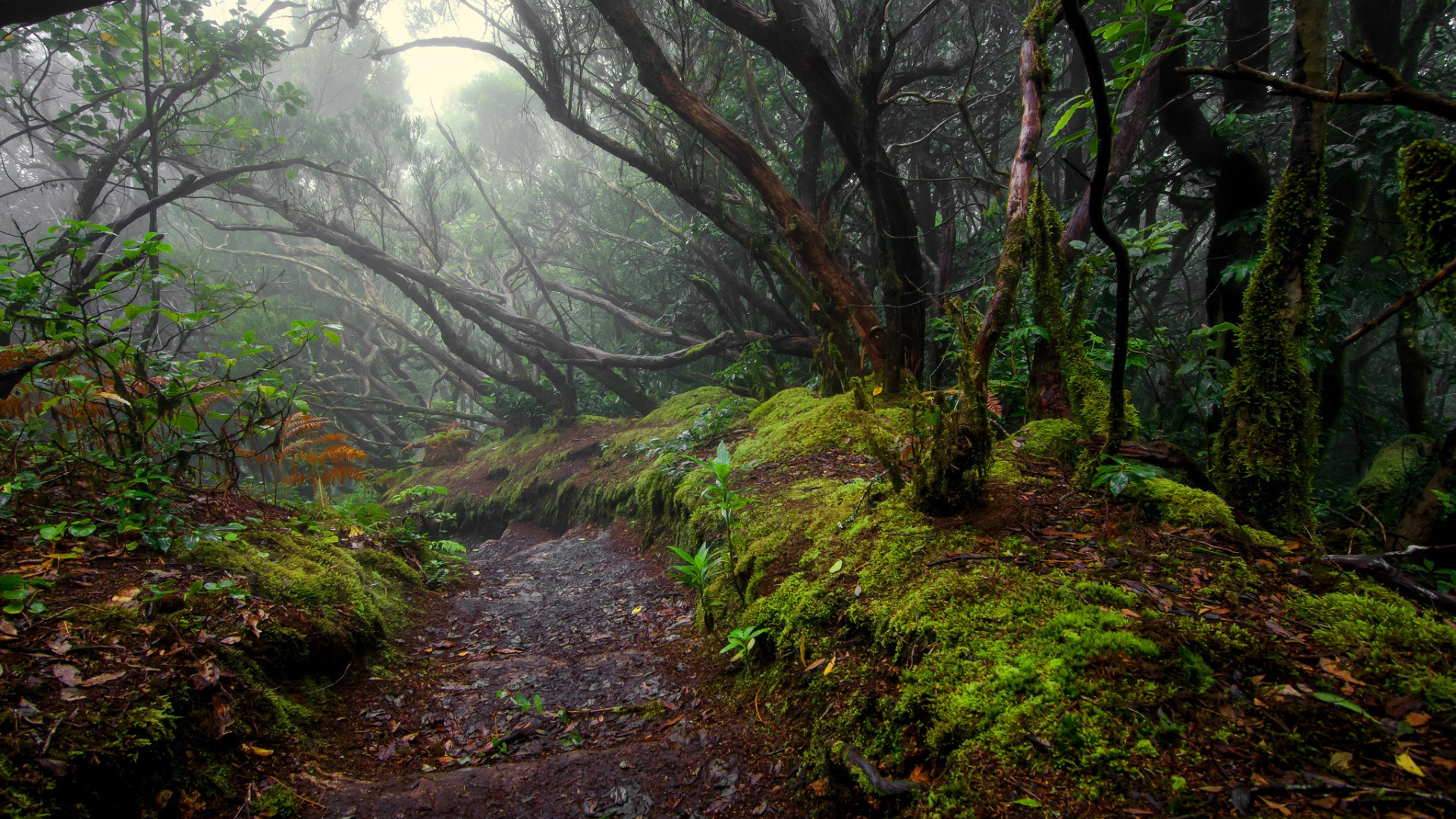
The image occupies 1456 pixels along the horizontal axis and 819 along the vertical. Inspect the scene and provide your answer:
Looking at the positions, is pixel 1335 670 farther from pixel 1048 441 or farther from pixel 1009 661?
pixel 1048 441

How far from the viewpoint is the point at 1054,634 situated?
5.16 ft

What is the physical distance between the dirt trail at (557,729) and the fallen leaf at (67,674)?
0.79m

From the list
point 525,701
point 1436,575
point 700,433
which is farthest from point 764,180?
point 1436,575

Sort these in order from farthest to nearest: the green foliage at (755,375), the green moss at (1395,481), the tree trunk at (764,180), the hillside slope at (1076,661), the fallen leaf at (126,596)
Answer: the green foliage at (755,375)
the tree trunk at (764,180)
the green moss at (1395,481)
the fallen leaf at (126,596)
the hillside slope at (1076,661)

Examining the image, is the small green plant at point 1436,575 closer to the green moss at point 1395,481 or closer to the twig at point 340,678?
the green moss at point 1395,481

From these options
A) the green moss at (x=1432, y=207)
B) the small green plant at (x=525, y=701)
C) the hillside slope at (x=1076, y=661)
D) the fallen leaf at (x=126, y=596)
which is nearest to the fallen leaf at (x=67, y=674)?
the fallen leaf at (x=126, y=596)

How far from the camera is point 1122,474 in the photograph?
2.10 meters

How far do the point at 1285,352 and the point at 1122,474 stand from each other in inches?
32.4

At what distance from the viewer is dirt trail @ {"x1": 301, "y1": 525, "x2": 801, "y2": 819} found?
5.99ft

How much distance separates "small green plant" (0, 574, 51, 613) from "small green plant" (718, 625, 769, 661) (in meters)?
2.32

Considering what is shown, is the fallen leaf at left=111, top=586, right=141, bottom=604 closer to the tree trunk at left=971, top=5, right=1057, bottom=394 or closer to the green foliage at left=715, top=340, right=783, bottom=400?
the tree trunk at left=971, top=5, right=1057, bottom=394

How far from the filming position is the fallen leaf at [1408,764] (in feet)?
3.33

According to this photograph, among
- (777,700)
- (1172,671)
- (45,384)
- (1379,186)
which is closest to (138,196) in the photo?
(45,384)

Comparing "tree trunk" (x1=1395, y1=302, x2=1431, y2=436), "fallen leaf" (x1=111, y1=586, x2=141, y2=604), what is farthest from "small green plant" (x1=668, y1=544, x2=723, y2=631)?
"tree trunk" (x1=1395, y1=302, x2=1431, y2=436)
